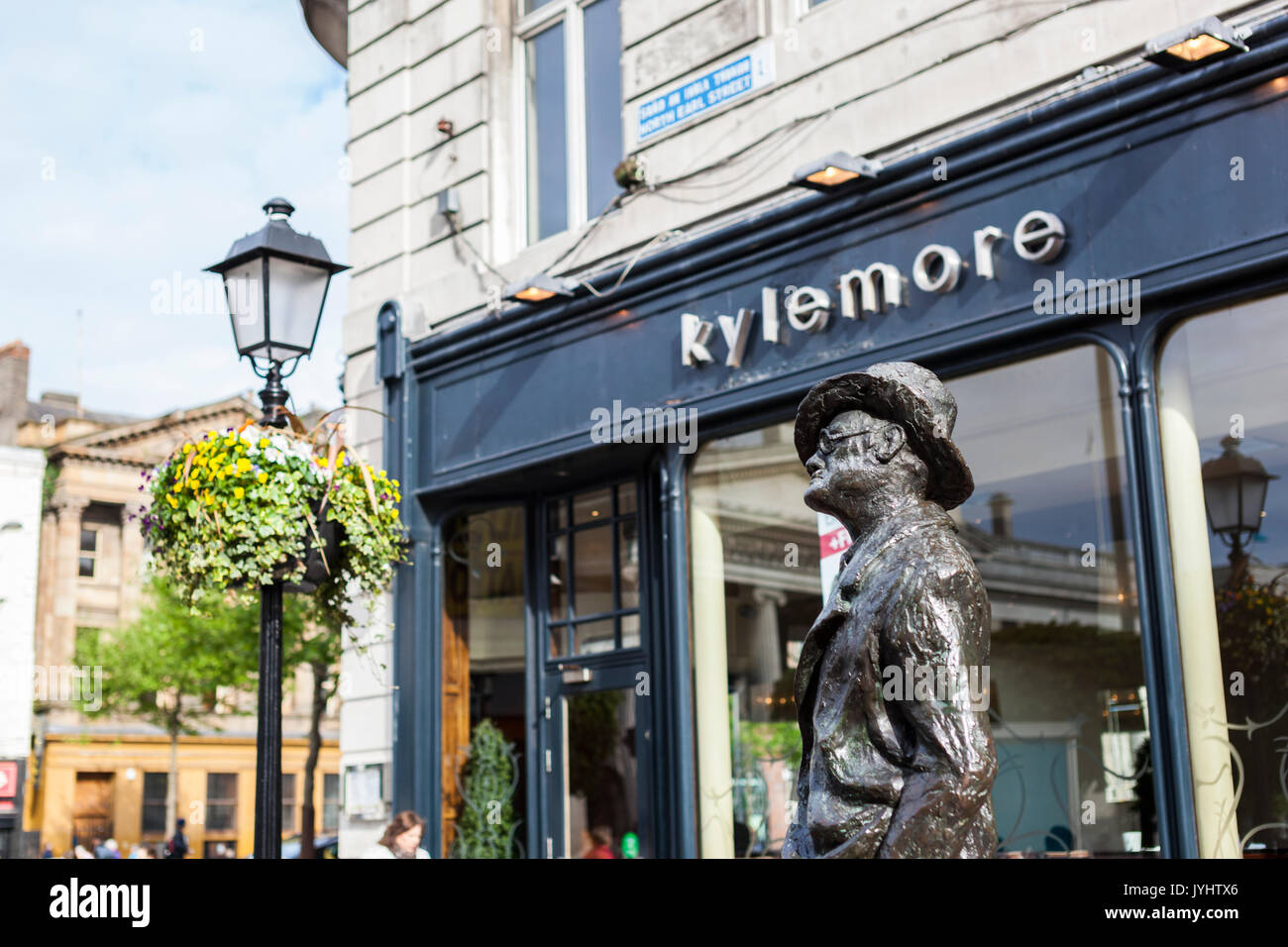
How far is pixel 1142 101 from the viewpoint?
7168 millimetres

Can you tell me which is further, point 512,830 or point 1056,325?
point 512,830

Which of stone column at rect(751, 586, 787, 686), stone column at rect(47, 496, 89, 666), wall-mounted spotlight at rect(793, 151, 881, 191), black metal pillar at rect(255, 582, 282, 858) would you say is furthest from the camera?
stone column at rect(47, 496, 89, 666)

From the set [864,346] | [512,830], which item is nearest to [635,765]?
[512,830]

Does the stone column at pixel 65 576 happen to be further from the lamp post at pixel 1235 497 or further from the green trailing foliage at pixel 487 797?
the lamp post at pixel 1235 497

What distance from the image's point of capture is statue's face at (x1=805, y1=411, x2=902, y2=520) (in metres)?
3.01

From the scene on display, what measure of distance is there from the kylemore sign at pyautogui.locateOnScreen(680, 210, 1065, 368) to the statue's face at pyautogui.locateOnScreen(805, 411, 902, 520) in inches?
189

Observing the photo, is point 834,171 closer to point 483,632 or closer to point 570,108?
point 570,108

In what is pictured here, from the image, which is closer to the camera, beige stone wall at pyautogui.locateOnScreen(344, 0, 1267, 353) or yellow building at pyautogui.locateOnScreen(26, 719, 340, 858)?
beige stone wall at pyautogui.locateOnScreen(344, 0, 1267, 353)

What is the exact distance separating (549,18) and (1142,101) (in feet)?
19.5

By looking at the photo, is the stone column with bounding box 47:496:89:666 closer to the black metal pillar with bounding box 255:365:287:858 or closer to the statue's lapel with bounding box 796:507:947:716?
the black metal pillar with bounding box 255:365:287:858

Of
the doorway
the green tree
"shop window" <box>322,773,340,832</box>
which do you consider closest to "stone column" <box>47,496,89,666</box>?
the doorway

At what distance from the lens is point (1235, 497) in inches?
307
